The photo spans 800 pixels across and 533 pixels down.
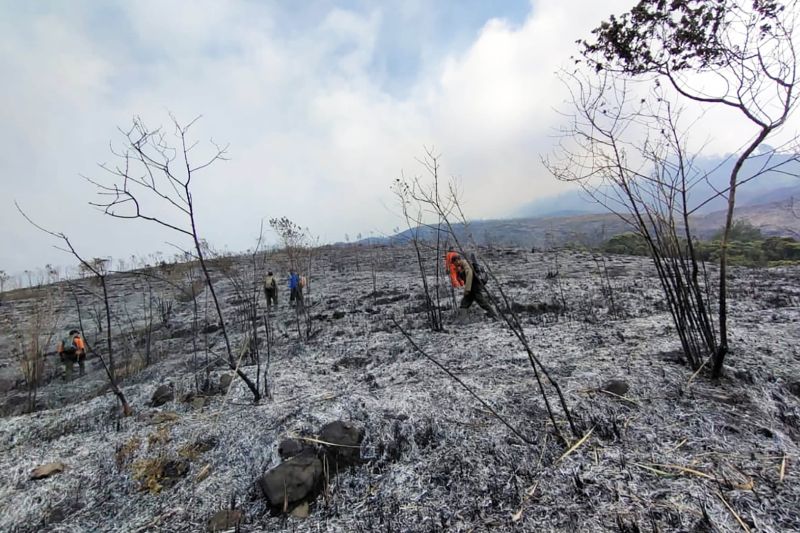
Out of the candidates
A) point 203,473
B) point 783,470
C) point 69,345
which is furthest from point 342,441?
point 69,345

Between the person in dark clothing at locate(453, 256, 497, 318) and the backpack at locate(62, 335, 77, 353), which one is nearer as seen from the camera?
the person in dark clothing at locate(453, 256, 497, 318)

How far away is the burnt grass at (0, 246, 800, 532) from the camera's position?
6.12 ft

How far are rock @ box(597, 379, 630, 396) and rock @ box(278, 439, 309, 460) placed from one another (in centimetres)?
249

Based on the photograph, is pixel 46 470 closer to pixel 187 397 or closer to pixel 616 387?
pixel 187 397

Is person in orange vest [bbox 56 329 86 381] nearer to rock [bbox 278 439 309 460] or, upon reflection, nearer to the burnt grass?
the burnt grass

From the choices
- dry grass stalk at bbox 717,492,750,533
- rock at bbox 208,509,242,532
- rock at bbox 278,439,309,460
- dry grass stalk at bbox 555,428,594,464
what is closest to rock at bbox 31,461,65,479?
rock at bbox 208,509,242,532

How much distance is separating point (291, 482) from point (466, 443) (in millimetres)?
1217

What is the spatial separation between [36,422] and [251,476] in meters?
3.46

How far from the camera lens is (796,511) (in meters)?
1.63

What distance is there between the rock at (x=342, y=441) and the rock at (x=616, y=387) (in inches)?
81.8

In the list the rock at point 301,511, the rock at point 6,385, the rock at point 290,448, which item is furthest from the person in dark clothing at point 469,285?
the rock at point 6,385

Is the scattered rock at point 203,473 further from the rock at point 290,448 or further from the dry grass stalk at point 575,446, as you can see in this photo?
the dry grass stalk at point 575,446

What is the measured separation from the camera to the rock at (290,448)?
8.18 feet

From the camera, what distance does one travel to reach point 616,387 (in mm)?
2822
